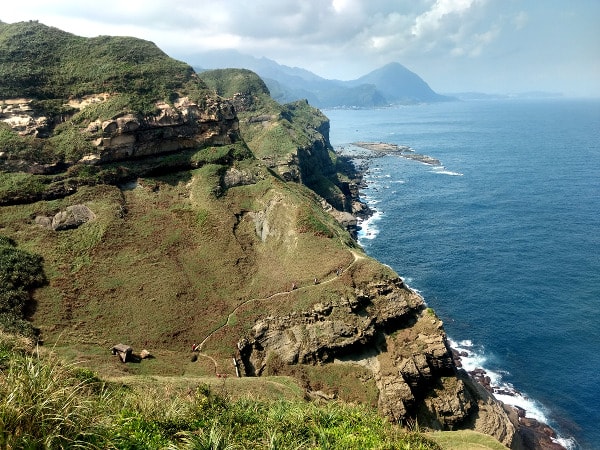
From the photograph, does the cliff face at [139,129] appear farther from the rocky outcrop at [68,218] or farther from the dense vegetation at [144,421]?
the dense vegetation at [144,421]

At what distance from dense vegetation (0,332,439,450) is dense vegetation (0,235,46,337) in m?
21.7

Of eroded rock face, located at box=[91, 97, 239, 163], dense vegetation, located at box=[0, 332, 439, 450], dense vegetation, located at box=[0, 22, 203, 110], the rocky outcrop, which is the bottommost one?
the rocky outcrop

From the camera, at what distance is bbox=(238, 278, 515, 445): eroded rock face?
47.2m

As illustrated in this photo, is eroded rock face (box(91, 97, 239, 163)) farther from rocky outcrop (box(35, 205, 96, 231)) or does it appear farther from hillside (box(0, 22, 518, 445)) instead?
rocky outcrop (box(35, 205, 96, 231))

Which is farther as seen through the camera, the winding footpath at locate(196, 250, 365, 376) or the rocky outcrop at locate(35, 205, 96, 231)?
the rocky outcrop at locate(35, 205, 96, 231)

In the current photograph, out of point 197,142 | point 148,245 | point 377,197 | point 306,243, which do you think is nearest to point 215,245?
point 148,245

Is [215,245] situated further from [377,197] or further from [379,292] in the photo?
[377,197]

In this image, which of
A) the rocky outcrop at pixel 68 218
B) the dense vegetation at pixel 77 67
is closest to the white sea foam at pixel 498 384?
the rocky outcrop at pixel 68 218

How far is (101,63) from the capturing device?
278 feet

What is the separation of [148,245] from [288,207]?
23314mm

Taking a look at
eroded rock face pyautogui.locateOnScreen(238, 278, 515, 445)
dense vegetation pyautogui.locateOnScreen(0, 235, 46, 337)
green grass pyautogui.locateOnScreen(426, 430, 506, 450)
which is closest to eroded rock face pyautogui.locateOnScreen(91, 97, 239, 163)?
dense vegetation pyautogui.locateOnScreen(0, 235, 46, 337)

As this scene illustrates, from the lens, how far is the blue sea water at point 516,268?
62312mm

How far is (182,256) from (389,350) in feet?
109

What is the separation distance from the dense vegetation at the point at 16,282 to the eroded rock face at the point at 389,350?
25499mm
